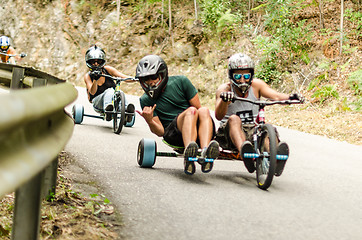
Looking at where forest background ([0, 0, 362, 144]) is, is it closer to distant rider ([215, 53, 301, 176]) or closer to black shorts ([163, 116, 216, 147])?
distant rider ([215, 53, 301, 176])

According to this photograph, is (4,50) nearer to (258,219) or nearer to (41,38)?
(258,219)

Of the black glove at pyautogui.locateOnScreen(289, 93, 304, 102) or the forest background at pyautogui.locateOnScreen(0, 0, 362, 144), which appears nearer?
the black glove at pyautogui.locateOnScreen(289, 93, 304, 102)

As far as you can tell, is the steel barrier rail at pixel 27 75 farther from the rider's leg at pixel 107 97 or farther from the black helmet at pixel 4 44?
the black helmet at pixel 4 44

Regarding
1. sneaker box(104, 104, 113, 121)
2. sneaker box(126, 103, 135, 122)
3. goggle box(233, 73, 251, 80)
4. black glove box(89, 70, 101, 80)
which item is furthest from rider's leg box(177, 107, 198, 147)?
black glove box(89, 70, 101, 80)

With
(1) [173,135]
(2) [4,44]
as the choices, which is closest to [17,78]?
(1) [173,135]

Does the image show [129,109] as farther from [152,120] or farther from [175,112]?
[152,120]

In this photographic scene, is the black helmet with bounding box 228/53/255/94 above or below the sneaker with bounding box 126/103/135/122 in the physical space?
above

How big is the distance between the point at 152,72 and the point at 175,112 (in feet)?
2.27

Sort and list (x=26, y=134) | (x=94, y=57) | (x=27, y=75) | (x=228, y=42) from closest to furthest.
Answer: (x=26, y=134) → (x=27, y=75) → (x=94, y=57) → (x=228, y=42)

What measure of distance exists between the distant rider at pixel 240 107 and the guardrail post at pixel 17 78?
6.89ft

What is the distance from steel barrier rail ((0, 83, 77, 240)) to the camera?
55.9 inches

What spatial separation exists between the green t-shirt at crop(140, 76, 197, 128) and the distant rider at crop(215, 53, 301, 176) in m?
0.42

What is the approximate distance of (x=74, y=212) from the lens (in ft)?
12.7

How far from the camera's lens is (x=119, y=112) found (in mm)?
9875
